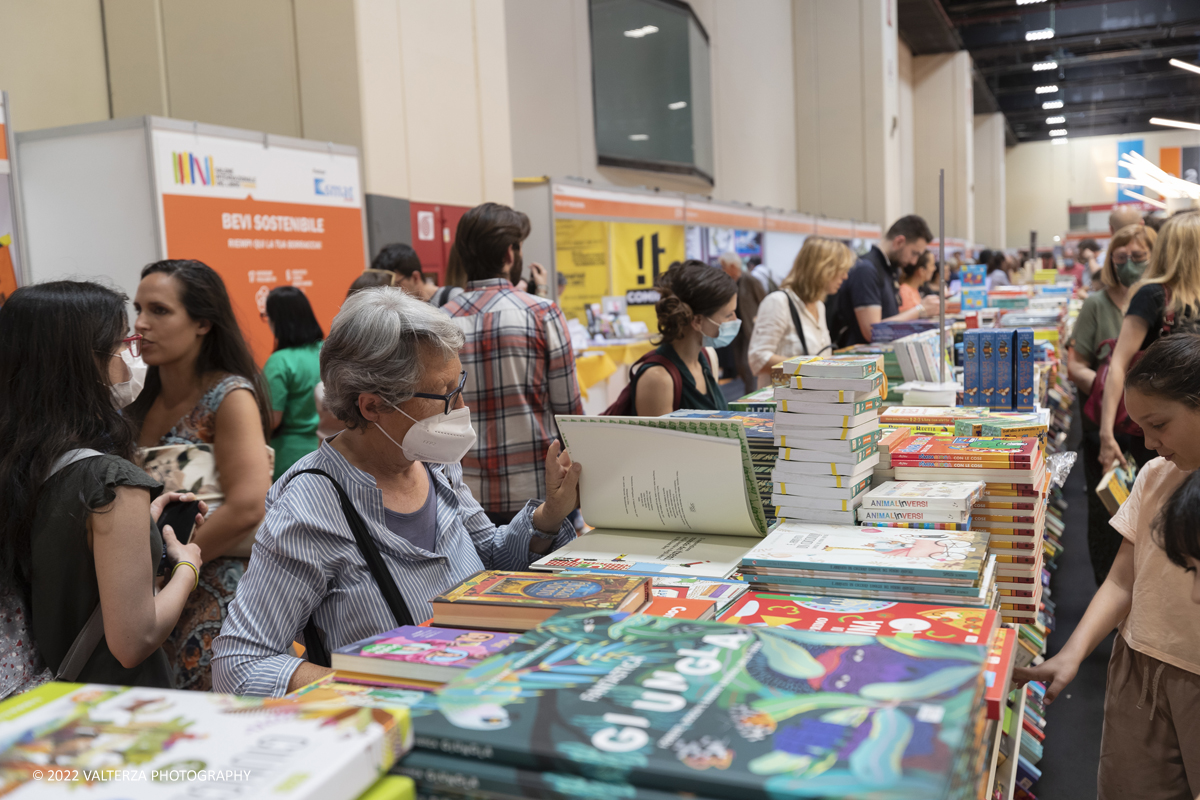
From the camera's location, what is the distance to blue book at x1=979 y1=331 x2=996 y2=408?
3148 millimetres

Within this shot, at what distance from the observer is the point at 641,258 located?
32.4ft

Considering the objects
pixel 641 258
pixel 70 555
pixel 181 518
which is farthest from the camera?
pixel 641 258

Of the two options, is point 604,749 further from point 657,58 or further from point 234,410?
point 657,58

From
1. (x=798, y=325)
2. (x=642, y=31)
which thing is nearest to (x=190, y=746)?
(x=798, y=325)

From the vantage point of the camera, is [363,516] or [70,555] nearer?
[363,516]

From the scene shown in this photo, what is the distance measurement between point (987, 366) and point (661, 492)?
1644 millimetres

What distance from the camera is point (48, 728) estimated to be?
785mm

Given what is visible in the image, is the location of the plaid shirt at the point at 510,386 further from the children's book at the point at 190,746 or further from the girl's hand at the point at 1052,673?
the children's book at the point at 190,746

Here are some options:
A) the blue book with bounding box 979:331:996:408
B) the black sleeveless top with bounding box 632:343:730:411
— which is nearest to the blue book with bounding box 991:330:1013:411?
the blue book with bounding box 979:331:996:408

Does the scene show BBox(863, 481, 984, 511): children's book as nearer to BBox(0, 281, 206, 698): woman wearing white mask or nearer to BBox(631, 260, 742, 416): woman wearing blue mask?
BBox(631, 260, 742, 416): woman wearing blue mask

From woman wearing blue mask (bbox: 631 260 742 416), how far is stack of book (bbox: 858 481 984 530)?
4.16 ft

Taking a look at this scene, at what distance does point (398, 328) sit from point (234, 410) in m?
1.05

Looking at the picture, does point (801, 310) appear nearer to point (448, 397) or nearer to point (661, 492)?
point (661, 492)

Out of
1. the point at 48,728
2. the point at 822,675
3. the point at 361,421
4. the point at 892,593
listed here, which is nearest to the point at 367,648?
the point at 48,728
